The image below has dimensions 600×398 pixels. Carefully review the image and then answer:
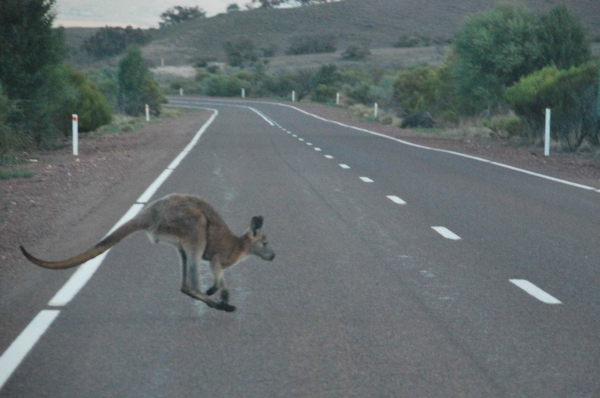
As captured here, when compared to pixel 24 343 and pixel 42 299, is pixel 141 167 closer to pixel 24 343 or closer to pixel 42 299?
pixel 42 299

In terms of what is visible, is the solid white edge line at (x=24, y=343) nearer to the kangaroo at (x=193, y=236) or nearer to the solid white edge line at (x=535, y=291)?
the kangaroo at (x=193, y=236)

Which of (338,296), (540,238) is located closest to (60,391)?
(338,296)

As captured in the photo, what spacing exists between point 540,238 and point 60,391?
7.42 metres

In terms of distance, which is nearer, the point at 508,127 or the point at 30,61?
the point at 30,61

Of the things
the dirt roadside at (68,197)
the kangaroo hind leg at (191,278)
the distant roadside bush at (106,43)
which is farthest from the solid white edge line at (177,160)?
the distant roadside bush at (106,43)

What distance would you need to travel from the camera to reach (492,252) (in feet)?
34.6

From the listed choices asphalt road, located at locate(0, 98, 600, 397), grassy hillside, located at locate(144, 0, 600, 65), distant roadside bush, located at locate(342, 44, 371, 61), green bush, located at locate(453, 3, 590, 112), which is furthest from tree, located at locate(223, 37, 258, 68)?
asphalt road, located at locate(0, 98, 600, 397)

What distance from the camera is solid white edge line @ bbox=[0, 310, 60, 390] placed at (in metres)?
6.05

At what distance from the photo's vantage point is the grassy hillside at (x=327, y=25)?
477 ft

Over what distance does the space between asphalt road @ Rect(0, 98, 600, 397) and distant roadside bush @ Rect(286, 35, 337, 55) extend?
129 m

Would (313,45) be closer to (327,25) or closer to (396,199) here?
(327,25)

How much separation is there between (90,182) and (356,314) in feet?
36.6

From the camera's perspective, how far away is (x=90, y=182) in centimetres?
1780

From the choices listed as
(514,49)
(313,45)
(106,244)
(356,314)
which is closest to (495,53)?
(514,49)
